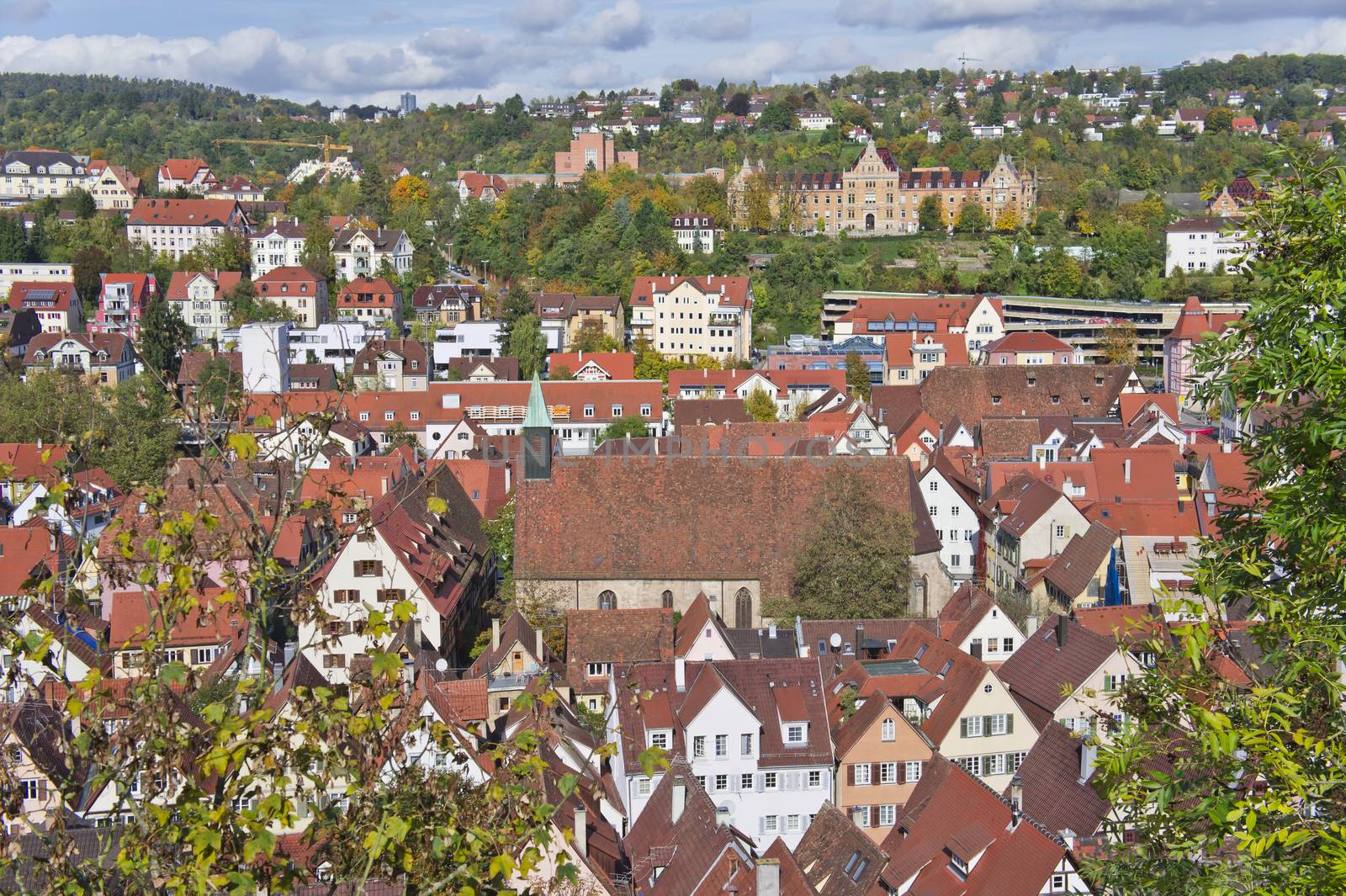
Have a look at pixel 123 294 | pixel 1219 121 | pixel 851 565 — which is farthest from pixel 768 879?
pixel 1219 121

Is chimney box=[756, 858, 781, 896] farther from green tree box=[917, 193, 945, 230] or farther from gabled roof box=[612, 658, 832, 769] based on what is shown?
green tree box=[917, 193, 945, 230]

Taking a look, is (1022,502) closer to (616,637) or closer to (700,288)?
(616,637)

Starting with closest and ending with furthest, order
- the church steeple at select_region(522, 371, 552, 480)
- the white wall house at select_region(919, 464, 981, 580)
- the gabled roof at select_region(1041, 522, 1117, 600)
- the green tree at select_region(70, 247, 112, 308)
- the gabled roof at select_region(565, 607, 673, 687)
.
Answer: the gabled roof at select_region(565, 607, 673, 687)
the gabled roof at select_region(1041, 522, 1117, 600)
the church steeple at select_region(522, 371, 552, 480)
the white wall house at select_region(919, 464, 981, 580)
the green tree at select_region(70, 247, 112, 308)

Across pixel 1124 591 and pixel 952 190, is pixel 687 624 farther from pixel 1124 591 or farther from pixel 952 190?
pixel 952 190

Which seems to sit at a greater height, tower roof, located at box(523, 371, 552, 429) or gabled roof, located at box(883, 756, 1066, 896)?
tower roof, located at box(523, 371, 552, 429)

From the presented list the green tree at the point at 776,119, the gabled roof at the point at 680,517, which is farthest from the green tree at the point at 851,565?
the green tree at the point at 776,119

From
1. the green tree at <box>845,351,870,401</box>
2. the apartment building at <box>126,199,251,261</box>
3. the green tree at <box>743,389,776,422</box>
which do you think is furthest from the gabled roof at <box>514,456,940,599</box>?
the apartment building at <box>126,199,251,261</box>

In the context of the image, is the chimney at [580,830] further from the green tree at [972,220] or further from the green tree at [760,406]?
the green tree at [972,220]
